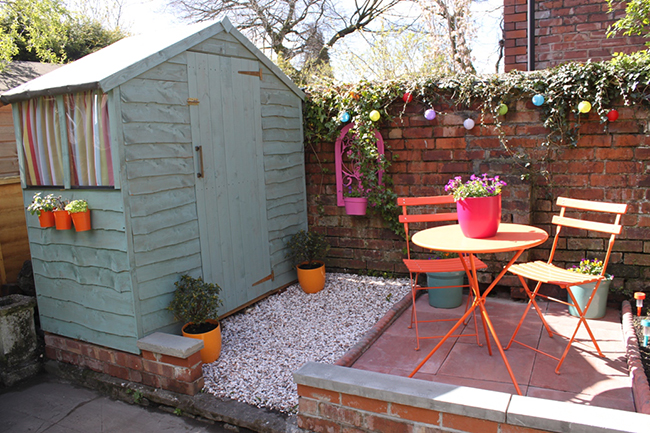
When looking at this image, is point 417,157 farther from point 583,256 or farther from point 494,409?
point 494,409

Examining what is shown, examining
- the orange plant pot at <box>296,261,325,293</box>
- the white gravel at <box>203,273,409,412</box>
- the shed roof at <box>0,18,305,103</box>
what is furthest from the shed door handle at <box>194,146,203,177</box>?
the orange plant pot at <box>296,261,325,293</box>

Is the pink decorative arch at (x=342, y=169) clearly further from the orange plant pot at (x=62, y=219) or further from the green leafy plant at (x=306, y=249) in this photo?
the orange plant pot at (x=62, y=219)

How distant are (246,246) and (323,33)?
11.5 metres

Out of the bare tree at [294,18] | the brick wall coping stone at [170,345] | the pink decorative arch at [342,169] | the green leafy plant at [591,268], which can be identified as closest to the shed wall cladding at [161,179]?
the brick wall coping stone at [170,345]

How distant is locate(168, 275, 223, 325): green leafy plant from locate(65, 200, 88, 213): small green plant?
84 cm

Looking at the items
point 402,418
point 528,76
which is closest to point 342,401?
point 402,418

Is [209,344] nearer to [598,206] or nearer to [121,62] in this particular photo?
[121,62]

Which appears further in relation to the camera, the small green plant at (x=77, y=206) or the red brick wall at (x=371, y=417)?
the small green plant at (x=77, y=206)

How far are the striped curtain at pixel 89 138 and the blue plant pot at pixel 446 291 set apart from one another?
274 centimetres

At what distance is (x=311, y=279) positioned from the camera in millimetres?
4875

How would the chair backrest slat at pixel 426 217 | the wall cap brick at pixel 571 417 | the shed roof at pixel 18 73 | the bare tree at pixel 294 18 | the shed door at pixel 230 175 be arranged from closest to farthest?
1. the wall cap brick at pixel 571 417
2. the chair backrest slat at pixel 426 217
3. the shed door at pixel 230 175
4. the shed roof at pixel 18 73
5. the bare tree at pixel 294 18

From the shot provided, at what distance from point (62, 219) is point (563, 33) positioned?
19.4ft

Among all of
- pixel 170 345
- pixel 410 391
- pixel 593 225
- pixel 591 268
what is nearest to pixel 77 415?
pixel 170 345

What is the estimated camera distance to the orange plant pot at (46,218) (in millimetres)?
3469
